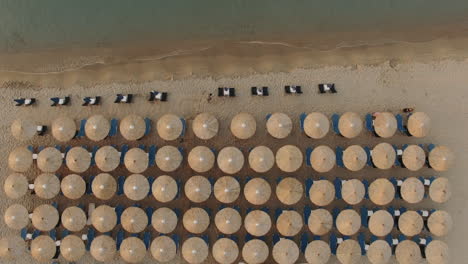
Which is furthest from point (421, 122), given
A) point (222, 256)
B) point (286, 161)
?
point (222, 256)

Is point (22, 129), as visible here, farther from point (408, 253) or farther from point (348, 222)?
point (408, 253)

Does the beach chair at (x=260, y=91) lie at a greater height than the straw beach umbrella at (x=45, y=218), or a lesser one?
greater

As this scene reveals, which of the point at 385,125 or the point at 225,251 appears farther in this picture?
the point at 385,125

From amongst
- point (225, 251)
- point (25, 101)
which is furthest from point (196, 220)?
point (25, 101)

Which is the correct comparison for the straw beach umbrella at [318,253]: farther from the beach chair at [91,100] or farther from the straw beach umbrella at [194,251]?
the beach chair at [91,100]

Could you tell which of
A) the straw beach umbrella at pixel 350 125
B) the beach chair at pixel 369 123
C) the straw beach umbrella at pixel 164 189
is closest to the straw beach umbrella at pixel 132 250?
the straw beach umbrella at pixel 164 189

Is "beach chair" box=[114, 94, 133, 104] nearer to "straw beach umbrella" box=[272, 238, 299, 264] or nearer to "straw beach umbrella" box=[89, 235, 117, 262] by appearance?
"straw beach umbrella" box=[89, 235, 117, 262]

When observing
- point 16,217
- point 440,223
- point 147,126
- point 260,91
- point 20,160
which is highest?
point 260,91
